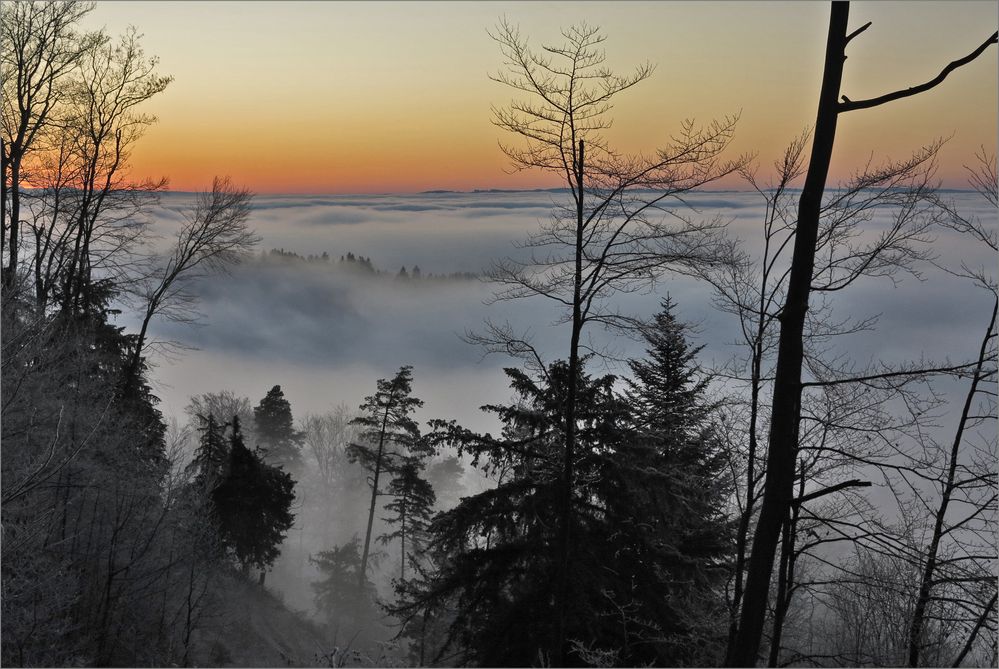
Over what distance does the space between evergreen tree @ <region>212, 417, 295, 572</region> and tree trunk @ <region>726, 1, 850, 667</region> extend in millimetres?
22166

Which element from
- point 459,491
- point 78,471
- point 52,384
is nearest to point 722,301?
point 78,471

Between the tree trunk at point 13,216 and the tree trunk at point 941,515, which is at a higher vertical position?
the tree trunk at point 13,216

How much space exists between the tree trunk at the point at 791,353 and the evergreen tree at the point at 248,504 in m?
22.2

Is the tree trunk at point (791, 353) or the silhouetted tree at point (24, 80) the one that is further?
the silhouetted tree at point (24, 80)

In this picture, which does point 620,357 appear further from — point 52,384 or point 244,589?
point 244,589

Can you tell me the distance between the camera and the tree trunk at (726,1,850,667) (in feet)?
12.0

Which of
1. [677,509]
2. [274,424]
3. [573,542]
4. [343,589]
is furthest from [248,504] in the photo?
[274,424]

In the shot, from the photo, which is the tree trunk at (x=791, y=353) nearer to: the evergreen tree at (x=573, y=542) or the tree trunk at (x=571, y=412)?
the tree trunk at (x=571, y=412)

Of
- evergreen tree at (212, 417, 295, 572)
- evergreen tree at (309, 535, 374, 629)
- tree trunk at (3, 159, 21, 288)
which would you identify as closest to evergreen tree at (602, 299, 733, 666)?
tree trunk at (3, 159, 21, 288)

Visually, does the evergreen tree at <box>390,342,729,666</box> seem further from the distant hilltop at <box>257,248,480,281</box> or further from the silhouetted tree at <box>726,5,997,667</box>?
the distant hilltop at <box>257,248,480,281</box>

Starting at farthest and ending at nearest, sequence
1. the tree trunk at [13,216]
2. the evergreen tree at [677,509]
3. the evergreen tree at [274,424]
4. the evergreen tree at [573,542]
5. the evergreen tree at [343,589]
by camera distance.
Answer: the evergreen tree at [274,424] → the evergreen tree at [343,589] → the tree trunk at [13,216] → the evergreen tree at [677,509] → the evergreen tree at [573,542]

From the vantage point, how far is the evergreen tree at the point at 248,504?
23.2 meters

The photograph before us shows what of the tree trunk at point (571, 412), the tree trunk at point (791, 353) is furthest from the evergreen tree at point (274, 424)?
the tree trunk at point (791, 353)

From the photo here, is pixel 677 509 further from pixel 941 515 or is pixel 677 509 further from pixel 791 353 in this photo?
pixel 791 353
